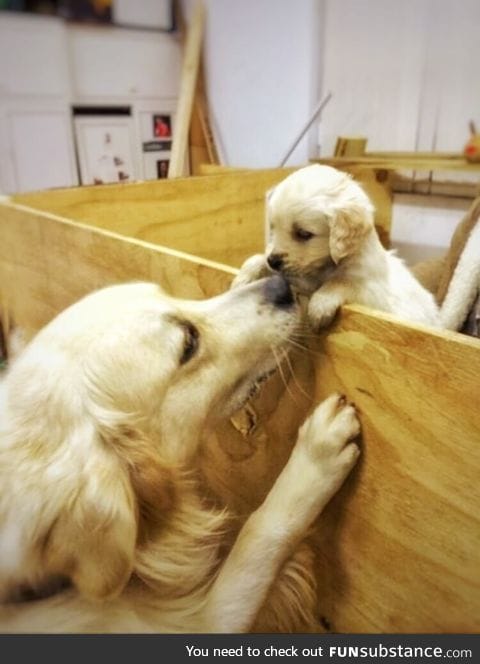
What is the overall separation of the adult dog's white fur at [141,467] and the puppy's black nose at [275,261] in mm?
66

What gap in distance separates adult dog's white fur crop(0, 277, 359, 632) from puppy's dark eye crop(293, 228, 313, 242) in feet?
0.36

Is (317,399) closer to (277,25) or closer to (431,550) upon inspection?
(431,550)

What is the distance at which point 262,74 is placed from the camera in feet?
7.52

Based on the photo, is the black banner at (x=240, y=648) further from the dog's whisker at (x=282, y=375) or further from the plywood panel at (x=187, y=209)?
the plywood panel at (x=187, y=209)

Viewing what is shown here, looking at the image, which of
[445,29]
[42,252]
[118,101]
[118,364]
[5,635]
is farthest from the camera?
[118,101]

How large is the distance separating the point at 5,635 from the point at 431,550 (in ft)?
1.59

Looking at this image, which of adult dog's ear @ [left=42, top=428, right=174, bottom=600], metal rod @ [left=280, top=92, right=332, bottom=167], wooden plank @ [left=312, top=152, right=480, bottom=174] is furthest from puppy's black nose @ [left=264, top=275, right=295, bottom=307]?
metal rod @ [left=280, top=92, right=332, bottom=167]

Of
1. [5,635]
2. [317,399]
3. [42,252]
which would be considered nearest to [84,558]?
[5,635]

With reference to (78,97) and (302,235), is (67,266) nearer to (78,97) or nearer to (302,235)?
(302,235)

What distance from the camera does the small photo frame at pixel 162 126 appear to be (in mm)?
2613

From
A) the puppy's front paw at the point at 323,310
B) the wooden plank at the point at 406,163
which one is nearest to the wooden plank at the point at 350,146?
the wooden plank at the point at 406,163

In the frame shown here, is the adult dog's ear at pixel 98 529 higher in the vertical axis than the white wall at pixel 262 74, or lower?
lower

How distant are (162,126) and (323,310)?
7.54 ft

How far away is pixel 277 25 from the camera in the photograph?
6.99 feet
